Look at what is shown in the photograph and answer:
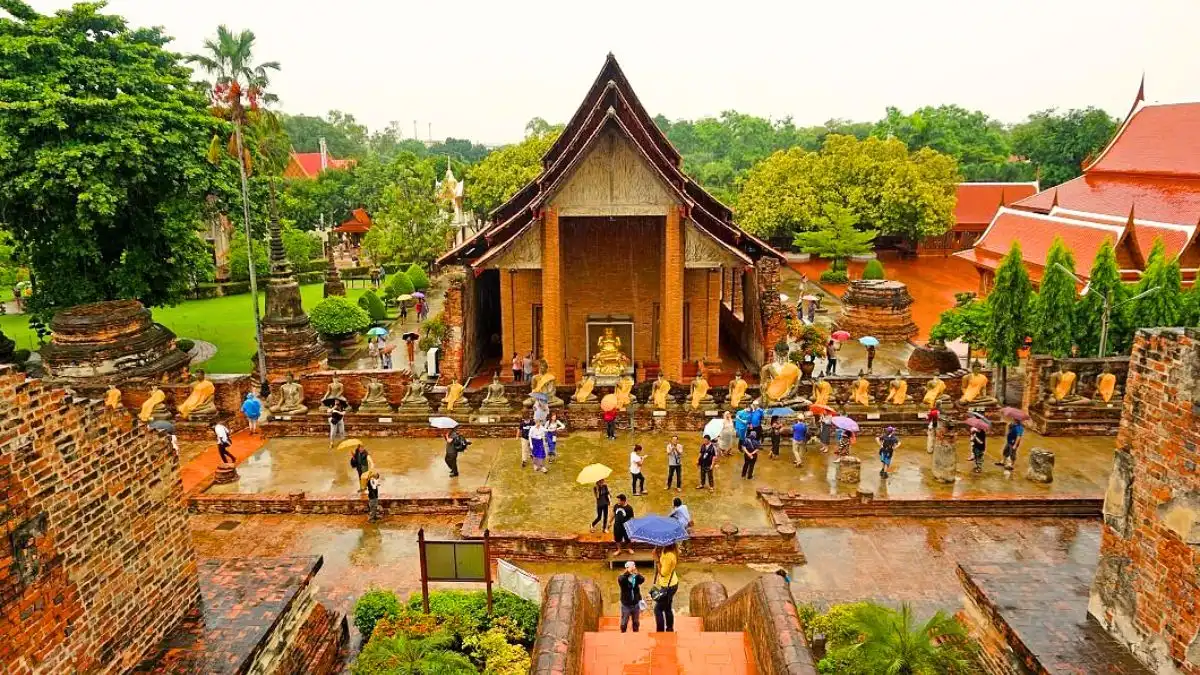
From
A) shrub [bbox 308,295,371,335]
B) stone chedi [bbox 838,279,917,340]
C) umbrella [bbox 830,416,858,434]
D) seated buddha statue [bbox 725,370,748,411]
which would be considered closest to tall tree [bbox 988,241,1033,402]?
umbrella [bbox 830,416,858,434]

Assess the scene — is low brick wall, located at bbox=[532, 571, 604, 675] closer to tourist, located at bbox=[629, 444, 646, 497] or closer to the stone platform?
the stone platform

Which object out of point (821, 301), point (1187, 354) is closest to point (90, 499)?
point (1187, 354)

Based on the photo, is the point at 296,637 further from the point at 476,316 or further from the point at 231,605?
the point at 476,316

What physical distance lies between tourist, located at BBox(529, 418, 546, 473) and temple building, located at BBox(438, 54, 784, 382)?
196 inches

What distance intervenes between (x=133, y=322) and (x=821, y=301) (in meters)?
30.4

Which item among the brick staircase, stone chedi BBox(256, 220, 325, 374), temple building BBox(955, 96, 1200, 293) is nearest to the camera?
the brick staircase

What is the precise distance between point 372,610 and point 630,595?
3.86 m

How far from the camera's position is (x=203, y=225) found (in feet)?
88.8

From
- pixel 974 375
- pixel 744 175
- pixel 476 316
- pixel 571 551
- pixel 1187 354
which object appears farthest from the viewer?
pixel 744 175

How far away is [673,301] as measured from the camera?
830 inches

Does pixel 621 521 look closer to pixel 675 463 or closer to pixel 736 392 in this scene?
pixel 675 463

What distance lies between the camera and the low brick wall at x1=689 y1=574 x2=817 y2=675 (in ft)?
24.9

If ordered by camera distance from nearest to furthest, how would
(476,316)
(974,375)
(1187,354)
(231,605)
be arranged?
(1187,354), (231,605), (974,375), (476,316)

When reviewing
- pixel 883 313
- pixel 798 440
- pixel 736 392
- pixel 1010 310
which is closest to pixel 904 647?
pixel 798 440
